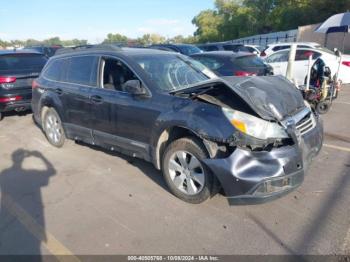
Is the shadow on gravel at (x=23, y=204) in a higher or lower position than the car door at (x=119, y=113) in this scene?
lower

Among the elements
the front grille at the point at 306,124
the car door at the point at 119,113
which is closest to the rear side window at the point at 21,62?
the car door at the point at 119,113

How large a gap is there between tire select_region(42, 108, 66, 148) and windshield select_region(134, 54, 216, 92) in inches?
86.5

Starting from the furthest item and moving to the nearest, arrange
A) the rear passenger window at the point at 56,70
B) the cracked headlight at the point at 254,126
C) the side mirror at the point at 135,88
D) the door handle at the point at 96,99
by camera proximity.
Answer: the rear passenger window at the point at 56,70
the door handle at the point at 96,99
the side mirror at the point at 135,88
the cracked headlight at the point at 254,126

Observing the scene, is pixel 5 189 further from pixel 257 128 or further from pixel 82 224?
pixel 257 128

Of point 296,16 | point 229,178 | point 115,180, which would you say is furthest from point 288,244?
point 296,16

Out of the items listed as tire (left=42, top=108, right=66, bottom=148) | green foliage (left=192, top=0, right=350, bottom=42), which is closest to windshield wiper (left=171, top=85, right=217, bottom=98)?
tire (left=42, top=108, right=66, bottom=148)

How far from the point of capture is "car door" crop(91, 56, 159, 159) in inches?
166

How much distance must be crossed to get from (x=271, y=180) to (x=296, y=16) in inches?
1762

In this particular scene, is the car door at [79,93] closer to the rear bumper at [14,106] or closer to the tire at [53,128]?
the tire at [53,128]

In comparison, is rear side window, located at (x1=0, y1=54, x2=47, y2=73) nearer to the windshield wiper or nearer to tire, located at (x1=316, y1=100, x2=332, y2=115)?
the windshield wiper

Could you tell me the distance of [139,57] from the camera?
4645mm

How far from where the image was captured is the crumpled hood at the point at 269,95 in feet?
11.4

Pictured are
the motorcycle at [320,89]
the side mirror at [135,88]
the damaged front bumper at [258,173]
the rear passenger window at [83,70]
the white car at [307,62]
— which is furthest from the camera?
the white car at [307,62]

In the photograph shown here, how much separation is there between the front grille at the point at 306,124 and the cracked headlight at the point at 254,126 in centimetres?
36
